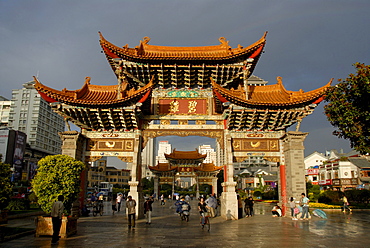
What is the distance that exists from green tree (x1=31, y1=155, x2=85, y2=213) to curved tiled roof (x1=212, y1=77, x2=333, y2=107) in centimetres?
906

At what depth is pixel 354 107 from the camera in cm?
974

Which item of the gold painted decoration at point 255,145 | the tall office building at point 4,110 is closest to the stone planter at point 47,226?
the gold painted decoration at point 255,145

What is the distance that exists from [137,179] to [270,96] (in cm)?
1003

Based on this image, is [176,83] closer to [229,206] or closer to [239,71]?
[239,71]

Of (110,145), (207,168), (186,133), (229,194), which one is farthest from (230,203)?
(207,168)

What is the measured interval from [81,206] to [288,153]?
13287 millimetres

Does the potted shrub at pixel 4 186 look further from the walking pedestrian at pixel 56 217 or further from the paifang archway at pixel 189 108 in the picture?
the paifang archway at pixel 189 108

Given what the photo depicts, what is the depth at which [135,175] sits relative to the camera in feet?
55.8

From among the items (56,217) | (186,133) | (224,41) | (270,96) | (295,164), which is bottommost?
(56,217)

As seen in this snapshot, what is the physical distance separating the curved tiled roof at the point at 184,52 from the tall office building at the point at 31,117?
66800 millimetres

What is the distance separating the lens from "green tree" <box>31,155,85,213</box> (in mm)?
10852

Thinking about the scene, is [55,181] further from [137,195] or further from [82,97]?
[82,97]

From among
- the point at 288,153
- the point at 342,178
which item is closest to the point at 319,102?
the point at 288,153

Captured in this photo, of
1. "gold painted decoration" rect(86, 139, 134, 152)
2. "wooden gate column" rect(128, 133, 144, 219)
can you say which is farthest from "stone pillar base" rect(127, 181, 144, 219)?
"gold painted decoration" rect(86, 139, 134, 152)
